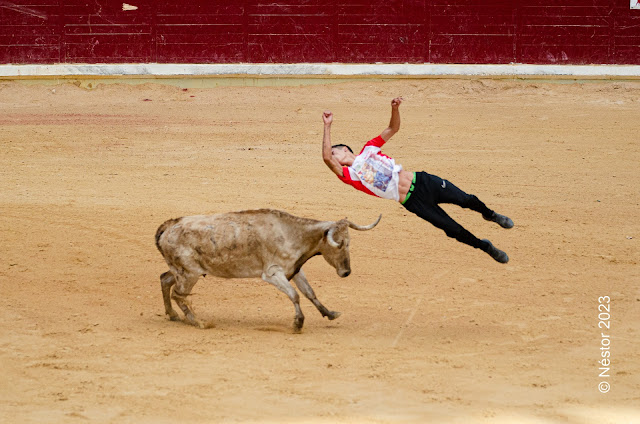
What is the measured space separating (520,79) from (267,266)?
13837 mm

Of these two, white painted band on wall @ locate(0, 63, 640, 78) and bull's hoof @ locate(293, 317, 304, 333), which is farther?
white painted band on wall @ locate(0, 63, 640, 78)

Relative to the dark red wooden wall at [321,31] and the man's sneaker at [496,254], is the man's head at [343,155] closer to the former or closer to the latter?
the man's sneaker at [496,254]

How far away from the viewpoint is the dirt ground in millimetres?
7008

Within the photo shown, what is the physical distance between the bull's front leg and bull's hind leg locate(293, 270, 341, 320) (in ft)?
0.94

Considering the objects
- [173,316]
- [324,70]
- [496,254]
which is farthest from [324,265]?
[324,70]

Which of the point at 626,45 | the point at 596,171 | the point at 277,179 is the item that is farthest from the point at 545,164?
the point at 626,45

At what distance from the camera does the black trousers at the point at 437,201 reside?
27.5ft

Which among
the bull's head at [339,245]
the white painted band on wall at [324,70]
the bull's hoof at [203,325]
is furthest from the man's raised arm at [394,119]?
the white painted band on wall at [324,70]

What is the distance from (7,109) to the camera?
19.4m

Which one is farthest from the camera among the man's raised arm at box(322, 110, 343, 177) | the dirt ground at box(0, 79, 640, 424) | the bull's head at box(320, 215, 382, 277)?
the bull's head at box(320, 215, 382, 277)

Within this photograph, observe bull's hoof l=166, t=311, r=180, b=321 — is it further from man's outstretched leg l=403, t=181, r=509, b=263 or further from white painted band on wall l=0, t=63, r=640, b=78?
white painted band on wall l=0, t=63, r=640, b=78

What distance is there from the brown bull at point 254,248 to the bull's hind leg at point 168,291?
0.14 meters

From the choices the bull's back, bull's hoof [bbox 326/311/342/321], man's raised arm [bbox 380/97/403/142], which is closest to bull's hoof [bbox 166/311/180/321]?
the bull's back

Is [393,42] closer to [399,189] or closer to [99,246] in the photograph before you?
[99,246]
